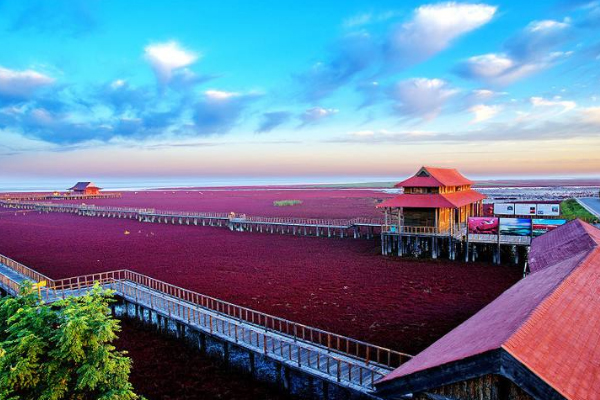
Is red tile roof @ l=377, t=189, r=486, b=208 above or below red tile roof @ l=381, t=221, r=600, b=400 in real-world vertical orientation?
above

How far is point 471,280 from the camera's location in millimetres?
23562

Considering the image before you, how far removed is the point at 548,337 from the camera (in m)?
6.34

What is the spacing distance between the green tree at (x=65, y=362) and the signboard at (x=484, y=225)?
25.9m

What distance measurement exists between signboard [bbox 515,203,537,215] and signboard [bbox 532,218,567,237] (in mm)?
592

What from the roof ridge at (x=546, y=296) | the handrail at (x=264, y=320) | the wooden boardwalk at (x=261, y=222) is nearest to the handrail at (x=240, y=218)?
the wooden boardwalk at (x=261, y=222)

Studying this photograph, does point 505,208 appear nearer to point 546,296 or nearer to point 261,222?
point 546,296

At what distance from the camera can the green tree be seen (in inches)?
303

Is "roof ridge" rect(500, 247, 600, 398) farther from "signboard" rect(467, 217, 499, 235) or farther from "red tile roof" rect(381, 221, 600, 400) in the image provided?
"signboard" rect(467, 217, 499, 235)

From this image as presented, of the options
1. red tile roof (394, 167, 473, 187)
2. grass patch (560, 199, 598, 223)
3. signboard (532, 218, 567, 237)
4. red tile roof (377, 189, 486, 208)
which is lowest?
grass patch (560, 199, 598, 223)

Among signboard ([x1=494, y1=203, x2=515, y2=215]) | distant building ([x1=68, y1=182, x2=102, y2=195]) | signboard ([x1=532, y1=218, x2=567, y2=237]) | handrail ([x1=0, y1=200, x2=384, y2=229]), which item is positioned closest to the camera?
signboard ([x1=532, y1=218, x2=567, y2=237])

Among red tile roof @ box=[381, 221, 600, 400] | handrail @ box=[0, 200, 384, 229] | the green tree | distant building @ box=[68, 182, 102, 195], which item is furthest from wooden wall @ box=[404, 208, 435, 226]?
distant building @ box=[68, 182, 102, 195]

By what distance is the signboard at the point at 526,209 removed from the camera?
26719 mm

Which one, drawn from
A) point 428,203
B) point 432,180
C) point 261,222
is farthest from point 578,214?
point 261,222

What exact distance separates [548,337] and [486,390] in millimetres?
1422
